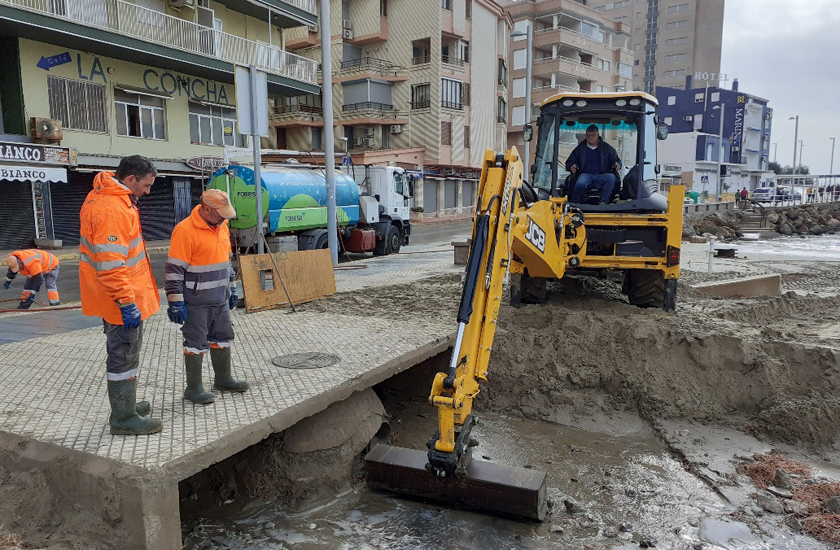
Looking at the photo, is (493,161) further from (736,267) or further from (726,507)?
(736,267)

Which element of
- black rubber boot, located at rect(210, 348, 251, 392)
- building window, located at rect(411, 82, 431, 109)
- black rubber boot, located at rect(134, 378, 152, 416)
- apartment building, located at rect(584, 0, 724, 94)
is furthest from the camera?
apartment building, located at rect(584, 0, 724, 94)

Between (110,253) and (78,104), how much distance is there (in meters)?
19.2

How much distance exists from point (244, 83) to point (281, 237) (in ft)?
25.0

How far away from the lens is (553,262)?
21.5 ft

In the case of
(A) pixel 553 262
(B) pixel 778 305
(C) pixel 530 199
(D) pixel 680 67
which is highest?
(D) pixel 680 67

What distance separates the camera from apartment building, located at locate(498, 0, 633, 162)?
48625 millimetres

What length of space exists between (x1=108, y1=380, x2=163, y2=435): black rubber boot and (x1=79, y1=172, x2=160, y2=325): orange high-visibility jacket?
0.45 m

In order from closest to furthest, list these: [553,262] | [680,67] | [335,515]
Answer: [335,515] → [553,262] → [680,67]

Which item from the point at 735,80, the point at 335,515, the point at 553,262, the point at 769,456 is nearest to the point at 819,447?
the point at 769,456

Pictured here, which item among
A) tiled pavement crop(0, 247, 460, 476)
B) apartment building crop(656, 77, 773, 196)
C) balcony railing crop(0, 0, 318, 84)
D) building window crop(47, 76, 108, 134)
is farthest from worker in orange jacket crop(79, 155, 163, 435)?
apartment building crop(656, 77, 773, 196)

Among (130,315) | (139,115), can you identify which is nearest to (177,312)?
(130,315)

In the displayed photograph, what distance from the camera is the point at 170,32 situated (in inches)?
818

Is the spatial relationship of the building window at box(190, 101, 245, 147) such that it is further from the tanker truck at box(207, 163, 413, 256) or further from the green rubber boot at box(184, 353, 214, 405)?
the green rubber boot at box(184, 353, 214, 405)

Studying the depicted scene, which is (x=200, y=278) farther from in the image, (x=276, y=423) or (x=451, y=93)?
(x=451, y=93)
